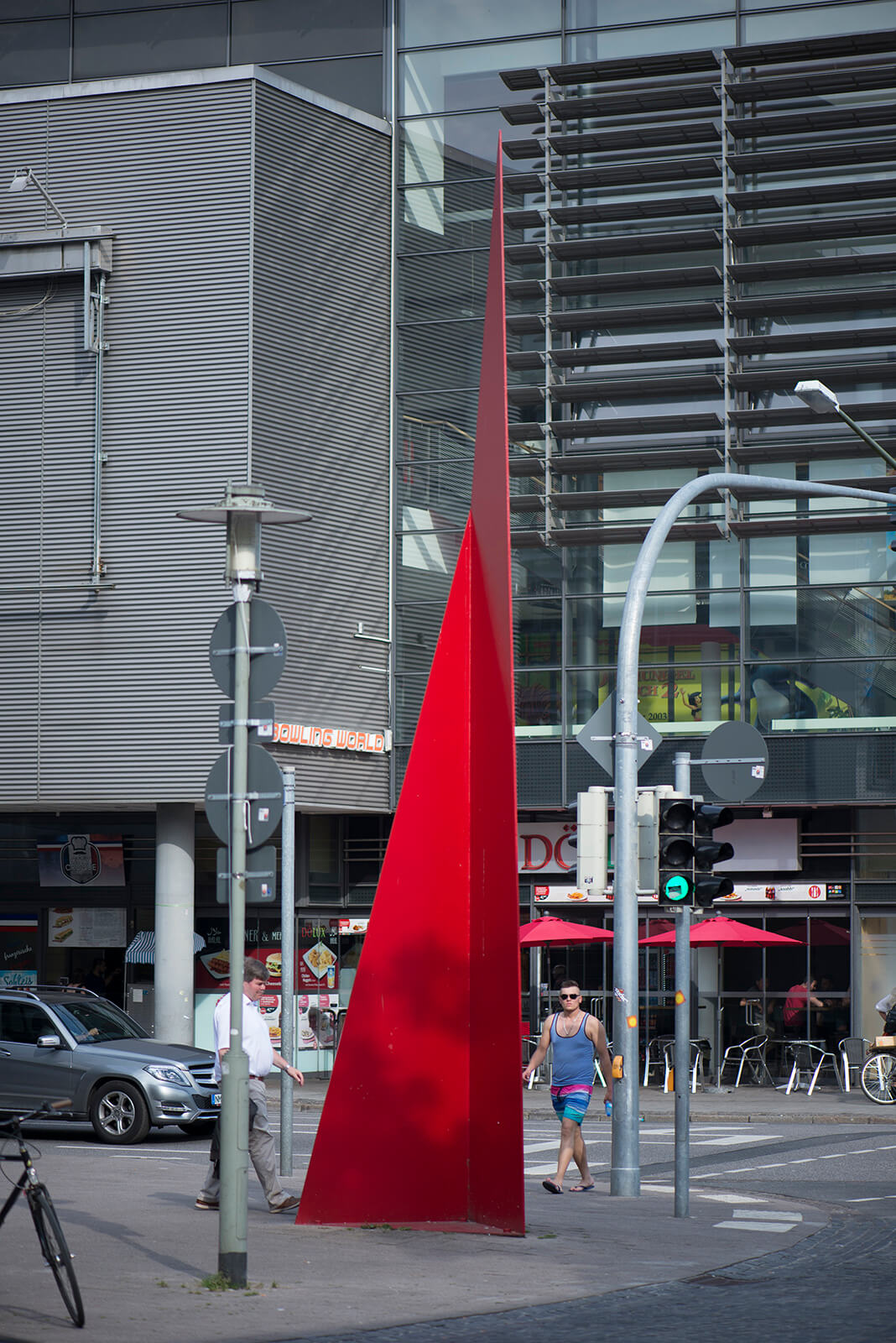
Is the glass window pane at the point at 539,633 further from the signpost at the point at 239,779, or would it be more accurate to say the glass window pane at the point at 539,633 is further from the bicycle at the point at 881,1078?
the signpost at the point at 239,779

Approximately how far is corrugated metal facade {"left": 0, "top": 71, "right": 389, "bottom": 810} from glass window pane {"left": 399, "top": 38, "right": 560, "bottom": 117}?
323cm

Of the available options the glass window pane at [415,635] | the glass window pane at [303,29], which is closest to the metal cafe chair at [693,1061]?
the glass window pane at [415,635]

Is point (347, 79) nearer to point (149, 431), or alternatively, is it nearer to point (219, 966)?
point (149, 431)

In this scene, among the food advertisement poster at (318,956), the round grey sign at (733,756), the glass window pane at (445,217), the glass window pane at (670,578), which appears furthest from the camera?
the glass window pane at (445,217)

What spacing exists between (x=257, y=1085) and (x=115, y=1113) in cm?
679

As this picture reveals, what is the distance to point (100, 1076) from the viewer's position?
1902cm

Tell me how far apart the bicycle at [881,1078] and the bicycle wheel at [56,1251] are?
58.4 ft

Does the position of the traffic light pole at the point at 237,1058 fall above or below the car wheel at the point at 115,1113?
above

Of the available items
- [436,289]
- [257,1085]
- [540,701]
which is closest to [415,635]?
[540,701]

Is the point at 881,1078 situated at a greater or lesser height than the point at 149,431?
lesser

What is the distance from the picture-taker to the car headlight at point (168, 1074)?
1897 cm

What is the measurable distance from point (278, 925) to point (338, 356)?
1002cm

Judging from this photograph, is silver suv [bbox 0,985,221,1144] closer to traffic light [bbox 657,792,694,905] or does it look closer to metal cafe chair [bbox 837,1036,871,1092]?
traffic light [bbox 657,792,694,905]

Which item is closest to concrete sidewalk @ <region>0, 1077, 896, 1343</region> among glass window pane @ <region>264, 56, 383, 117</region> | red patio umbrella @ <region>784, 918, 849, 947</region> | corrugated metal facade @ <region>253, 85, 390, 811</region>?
red patio umbrella @ <region>784, 918, 849, 947</region>
